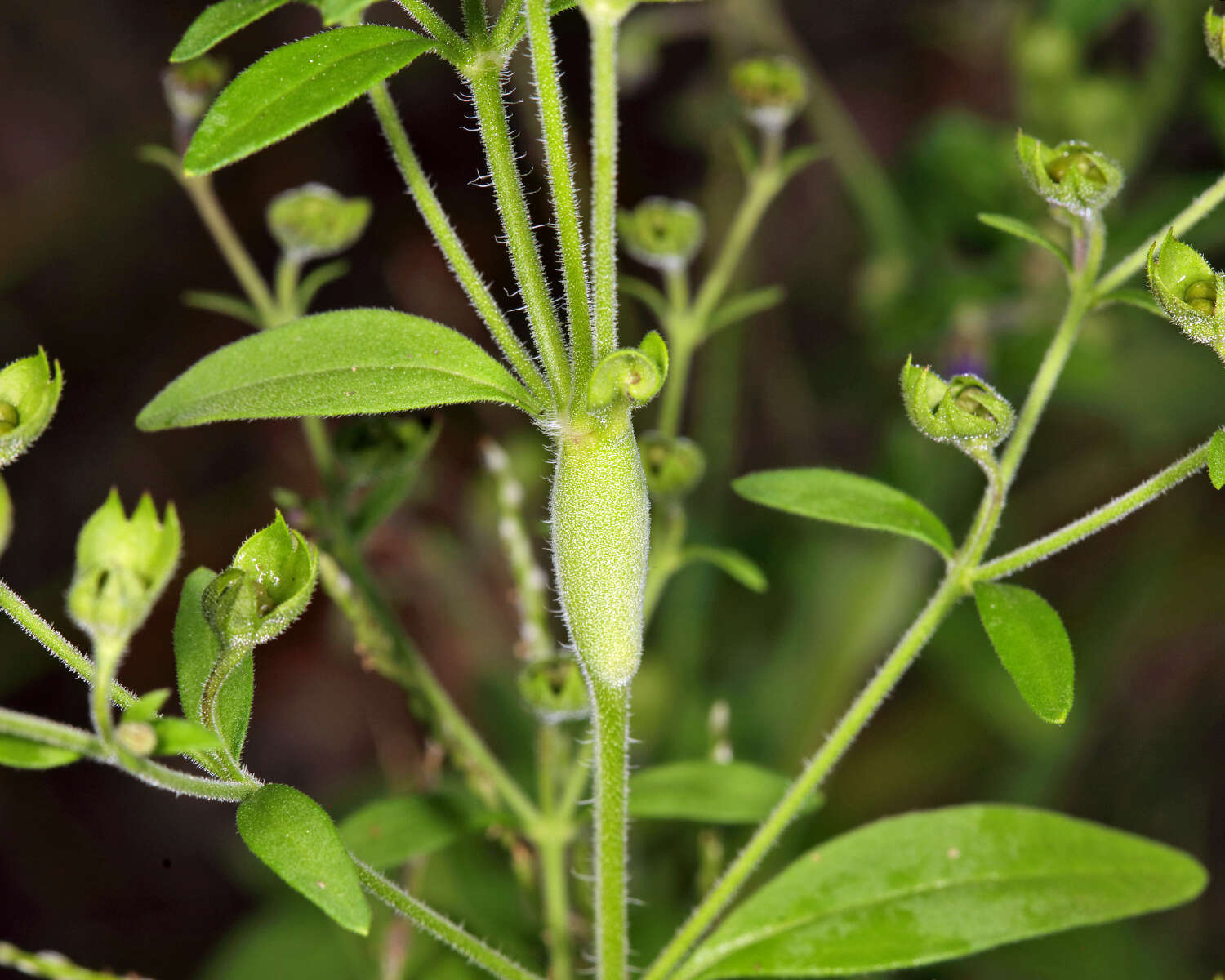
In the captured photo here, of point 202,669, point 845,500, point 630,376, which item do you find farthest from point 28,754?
point 845,500

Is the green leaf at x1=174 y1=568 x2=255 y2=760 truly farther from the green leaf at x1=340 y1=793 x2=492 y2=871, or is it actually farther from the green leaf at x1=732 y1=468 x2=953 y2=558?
the green leaf at x1=732 y1=468 x2=953 y2=558

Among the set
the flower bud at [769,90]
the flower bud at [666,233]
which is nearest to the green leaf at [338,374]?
the flower bud at [666,233]

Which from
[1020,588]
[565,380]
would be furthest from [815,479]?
[565,380]

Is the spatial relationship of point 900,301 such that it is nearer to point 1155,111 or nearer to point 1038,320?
point 1038,320

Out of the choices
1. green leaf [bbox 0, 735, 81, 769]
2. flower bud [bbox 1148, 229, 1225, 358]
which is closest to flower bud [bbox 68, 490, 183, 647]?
green leaf [bbox 0, 735, 81, 769]

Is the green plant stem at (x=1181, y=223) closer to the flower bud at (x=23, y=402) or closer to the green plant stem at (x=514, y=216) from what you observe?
the green plant stem at (x=514, y=216)

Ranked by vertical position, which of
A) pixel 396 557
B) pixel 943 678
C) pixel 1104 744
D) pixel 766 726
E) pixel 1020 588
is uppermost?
pixel 1020 588
